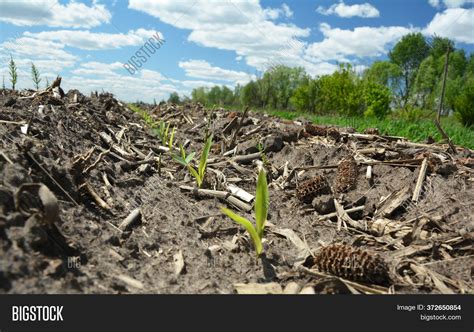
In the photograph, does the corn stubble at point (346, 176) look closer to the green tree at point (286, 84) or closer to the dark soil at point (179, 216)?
the dark soil at point (179, 216)

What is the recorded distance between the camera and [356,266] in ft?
7.16

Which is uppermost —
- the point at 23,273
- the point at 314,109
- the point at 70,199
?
the point at 314,109

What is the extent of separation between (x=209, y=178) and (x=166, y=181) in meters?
0.45

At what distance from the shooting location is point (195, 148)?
566 centimetres

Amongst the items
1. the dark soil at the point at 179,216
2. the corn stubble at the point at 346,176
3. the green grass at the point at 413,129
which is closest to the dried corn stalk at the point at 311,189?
the dark soil at the point at 179,216

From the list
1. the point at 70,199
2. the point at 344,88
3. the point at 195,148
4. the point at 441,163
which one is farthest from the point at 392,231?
the point at 344,88

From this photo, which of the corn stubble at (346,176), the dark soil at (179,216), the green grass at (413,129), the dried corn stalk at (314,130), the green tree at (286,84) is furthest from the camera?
the green tree at (286,84)

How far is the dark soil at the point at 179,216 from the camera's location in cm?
185

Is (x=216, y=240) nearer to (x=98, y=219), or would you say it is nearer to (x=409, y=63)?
(x=98, y=219)

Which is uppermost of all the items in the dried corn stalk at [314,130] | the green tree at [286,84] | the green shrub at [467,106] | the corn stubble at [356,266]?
the green tree at [286,84]

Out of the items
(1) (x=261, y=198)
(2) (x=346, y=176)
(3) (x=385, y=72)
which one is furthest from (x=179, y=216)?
(3) (x=385, y=72)

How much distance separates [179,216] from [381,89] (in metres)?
20.6

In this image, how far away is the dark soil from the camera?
1.85 meters

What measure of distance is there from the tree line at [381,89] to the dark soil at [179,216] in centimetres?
288
